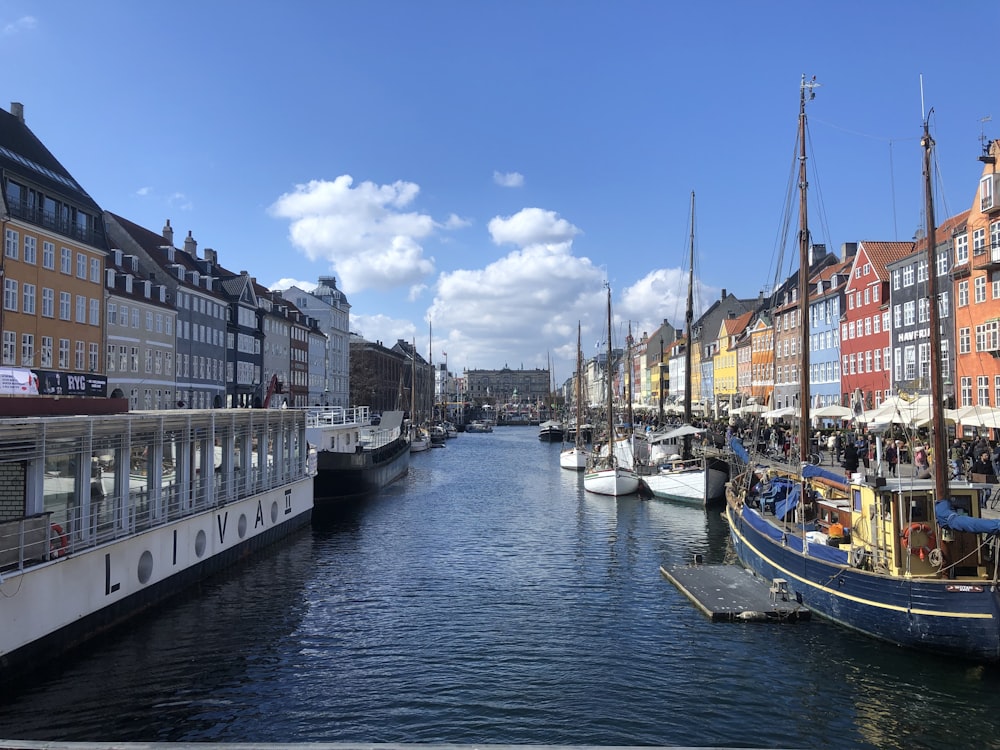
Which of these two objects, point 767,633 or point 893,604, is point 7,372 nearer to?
point 767,633

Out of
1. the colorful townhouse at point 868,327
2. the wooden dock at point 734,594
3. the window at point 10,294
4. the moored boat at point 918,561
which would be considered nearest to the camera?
the moored boat at point 918,561

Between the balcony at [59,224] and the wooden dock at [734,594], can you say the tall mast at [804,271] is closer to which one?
the wooden dock at [734,594]

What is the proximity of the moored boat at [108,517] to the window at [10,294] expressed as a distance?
19.9m

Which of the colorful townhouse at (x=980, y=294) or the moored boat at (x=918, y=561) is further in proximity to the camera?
the colorful townhouse at (x=980, y=294)

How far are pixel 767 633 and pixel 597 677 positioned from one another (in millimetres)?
5543

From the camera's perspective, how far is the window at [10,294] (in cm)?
4047

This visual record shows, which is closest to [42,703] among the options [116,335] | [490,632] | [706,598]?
[490,632]

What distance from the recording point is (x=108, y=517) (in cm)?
1939

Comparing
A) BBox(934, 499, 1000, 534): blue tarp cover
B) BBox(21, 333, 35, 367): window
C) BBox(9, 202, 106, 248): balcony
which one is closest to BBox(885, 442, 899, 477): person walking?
BBox(934, 499, 1000, 534): blue tarp cover

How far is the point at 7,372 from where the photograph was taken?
20.6 m

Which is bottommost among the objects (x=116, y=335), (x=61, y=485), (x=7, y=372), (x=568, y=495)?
(x=568, y=495)

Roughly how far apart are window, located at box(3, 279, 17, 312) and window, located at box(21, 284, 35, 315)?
667 mm

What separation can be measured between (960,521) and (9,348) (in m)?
43.5

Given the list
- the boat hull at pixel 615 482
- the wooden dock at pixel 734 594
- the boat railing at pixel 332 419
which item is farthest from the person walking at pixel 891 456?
the boat railing at pixel 332 419
